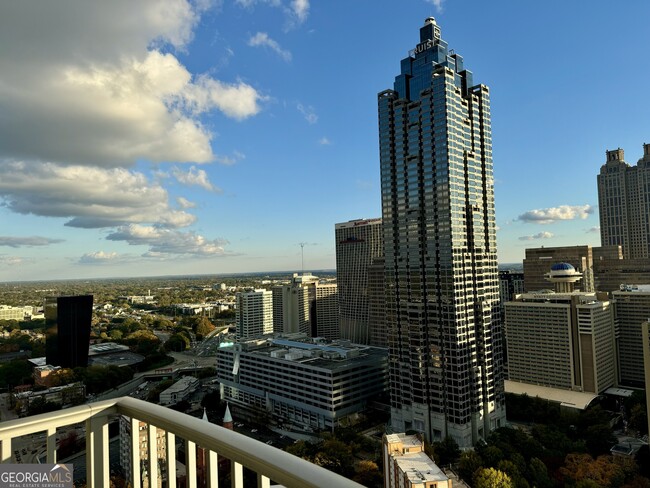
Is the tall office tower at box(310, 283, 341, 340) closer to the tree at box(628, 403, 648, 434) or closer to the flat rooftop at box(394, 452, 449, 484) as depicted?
the tree at box(628, 403, 648, 434)

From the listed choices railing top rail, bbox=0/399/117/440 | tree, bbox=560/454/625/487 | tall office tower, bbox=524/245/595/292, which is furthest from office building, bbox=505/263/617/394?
railing top rail, bbox=0/399/117/440

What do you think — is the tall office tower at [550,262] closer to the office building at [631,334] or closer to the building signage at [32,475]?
the office building at [631,334]

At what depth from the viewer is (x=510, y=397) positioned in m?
26.0

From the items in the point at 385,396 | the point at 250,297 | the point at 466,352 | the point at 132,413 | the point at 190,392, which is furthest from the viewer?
the point at 250,297

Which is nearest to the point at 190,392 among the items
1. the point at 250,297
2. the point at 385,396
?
the point at 385,396

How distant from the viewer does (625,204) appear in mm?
58219

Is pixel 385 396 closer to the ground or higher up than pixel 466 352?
closer to the ground

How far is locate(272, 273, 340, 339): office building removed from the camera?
49.4 m

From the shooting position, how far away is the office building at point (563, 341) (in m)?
28.1

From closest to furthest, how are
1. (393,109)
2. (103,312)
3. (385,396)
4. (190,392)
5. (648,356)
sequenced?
(648,356), (393,109), (385,396), (190,392), (103,312)

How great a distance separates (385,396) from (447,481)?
15.5 m

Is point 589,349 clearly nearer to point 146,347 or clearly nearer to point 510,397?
point 510,397

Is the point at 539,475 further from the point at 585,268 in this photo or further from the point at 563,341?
the point at 585,268

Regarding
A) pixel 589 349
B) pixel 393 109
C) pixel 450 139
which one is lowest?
pixel 589 349
